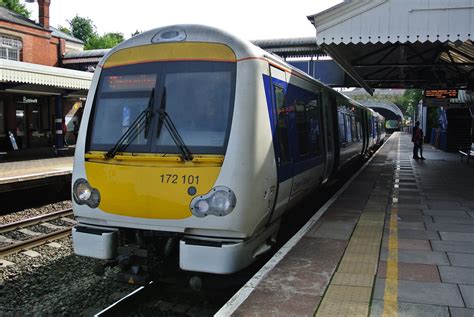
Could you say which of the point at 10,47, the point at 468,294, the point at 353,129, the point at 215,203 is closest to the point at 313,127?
the point at 215,203

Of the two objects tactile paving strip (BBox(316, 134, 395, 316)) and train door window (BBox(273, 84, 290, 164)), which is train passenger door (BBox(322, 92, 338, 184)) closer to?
tactile paving strip (BBox(316, 134, 395, 316))

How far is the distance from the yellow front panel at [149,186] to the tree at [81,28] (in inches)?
2672

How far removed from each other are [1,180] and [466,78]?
54.3 ft

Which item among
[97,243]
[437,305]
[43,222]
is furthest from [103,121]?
[43,222]

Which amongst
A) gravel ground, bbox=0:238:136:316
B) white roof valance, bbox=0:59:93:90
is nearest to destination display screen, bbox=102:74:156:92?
gravel ground, bbox=0:238:136:316

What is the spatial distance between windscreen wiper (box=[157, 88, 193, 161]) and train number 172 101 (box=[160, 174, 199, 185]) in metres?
0.19

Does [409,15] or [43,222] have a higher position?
[409,15]

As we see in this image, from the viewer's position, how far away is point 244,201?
464 centimetres

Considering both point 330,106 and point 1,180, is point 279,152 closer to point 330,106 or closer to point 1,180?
point 330,106

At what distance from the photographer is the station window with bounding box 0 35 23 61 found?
89.4 feet

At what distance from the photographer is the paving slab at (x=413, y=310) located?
12.9 ft

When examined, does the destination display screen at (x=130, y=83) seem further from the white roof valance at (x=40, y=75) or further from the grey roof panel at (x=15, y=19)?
the grey roof panel at (x=15, y=19)

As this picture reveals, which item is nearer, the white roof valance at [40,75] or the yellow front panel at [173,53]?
the yellow front panel at [173,53]

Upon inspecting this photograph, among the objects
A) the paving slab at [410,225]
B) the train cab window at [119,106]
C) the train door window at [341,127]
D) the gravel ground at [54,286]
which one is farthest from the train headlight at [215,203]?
the train door window at [341,127]
